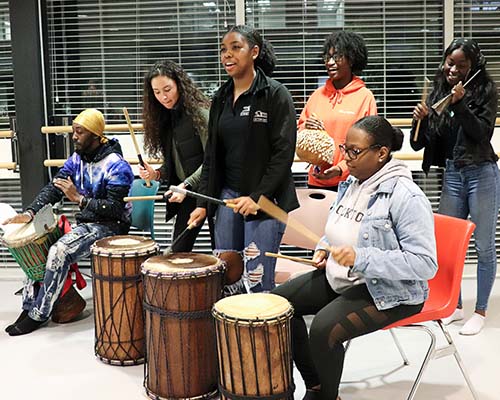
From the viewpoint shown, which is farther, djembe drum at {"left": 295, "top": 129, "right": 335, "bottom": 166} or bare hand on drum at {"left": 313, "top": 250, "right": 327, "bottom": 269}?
djembe drum at {"left": 295, "top": 129, "right": 335, "bottom": 166}

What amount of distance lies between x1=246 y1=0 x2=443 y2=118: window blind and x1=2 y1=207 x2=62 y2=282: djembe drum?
215 centimetres

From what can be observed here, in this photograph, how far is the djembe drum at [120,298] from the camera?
296cm

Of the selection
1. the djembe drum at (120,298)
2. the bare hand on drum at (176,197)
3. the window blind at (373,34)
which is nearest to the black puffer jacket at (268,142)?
the bare hand on drum at (176,197)

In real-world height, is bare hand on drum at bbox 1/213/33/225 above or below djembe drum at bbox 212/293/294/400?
above

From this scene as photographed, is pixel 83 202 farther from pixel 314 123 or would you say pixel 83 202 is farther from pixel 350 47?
pixel 350 47

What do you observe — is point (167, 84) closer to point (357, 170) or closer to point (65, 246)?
point (65, 246)

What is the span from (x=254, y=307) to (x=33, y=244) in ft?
5.69

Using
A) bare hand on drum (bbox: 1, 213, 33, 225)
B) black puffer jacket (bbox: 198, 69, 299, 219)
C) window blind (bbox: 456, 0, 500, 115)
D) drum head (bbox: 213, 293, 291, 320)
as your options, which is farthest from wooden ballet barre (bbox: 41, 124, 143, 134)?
window blind (bbox: 456, 0, 500, 115)

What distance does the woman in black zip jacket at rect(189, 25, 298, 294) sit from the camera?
258cm

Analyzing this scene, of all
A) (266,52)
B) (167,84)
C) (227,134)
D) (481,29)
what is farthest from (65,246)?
(481,29)

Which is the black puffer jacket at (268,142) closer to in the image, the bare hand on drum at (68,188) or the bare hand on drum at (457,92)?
the bare hand on drum at (457,92)

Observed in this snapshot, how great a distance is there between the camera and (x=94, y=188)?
3463 millimetres

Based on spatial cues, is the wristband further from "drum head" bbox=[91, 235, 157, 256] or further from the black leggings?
the black leggings

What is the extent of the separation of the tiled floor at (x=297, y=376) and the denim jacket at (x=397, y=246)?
27.1 inches
